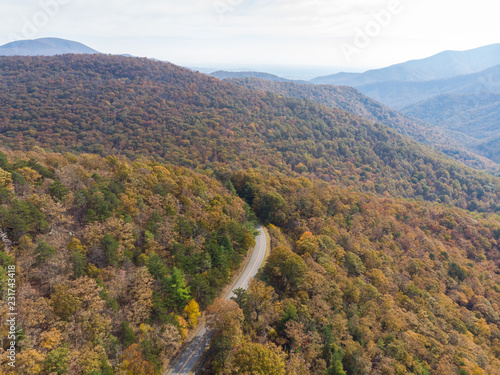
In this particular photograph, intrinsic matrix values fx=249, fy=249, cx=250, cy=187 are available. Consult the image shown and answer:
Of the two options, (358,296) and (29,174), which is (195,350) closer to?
(358,296)

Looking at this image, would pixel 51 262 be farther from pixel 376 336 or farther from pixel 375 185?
pixel 375 185

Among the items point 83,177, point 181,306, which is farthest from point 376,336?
point 83,177

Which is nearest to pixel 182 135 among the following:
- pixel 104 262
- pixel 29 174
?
pixel 29 174

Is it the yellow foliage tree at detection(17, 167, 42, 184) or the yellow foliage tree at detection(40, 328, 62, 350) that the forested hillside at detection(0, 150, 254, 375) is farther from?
the yellow foliage tree at detection(17, 167, 42, 184)

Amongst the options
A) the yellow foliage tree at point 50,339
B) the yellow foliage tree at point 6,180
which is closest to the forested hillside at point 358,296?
the yellow foliage tree at point 50,339

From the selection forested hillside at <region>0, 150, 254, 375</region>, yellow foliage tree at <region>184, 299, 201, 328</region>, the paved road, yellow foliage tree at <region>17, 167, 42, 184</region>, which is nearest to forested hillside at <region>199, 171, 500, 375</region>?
the paved road

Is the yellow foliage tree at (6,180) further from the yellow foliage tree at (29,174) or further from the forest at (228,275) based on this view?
the yellow foliage tree at (29,174)
